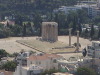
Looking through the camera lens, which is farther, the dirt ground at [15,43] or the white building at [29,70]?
the dirt ground at [15,43]

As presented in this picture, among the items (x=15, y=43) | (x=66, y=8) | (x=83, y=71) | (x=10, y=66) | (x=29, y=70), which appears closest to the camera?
(x=29, y=70)

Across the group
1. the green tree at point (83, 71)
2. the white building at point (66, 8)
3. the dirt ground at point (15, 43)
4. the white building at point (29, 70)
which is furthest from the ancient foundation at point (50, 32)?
the white building at point (29, 70)

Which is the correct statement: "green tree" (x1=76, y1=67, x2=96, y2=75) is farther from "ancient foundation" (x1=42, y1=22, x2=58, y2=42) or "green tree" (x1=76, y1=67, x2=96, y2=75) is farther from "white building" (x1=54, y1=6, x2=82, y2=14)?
"white building" (x1=54, y1=6, x2=82, y2=14)

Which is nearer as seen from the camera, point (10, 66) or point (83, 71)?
point (83, 71)

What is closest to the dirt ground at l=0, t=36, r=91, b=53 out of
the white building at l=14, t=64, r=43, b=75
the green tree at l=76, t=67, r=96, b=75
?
the green tree at l=76, t=67, r=96, b=75

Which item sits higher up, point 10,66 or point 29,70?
point 29,70

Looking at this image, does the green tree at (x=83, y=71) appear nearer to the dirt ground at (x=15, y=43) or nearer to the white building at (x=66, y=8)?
the dirt ground at (x=15, y=43)

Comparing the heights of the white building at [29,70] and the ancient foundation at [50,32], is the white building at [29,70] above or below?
above

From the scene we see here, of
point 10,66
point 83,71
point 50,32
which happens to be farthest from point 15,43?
point 83,71

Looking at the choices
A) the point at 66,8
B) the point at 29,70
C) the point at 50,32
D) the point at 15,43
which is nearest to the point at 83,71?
the point at 29,70

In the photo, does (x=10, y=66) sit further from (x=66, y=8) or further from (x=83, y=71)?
(x=66, y=8)

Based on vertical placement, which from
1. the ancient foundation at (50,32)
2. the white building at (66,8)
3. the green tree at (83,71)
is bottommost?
the white building at (66,8)

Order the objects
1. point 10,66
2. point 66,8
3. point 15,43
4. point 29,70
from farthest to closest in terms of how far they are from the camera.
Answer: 1. point 66,8
2. point 15,43
3. point 10,66
4. point 29,70

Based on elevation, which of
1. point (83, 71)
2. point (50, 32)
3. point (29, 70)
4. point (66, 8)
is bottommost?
point (66, 8)
